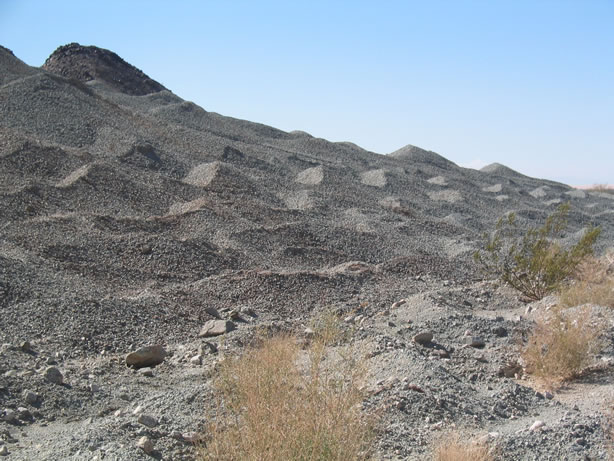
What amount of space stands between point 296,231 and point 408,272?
2456 millimetres

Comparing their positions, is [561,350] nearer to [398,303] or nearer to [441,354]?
[441,354]

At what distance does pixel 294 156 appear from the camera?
73.6 ft

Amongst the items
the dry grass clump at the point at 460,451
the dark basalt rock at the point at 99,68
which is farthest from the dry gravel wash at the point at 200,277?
the dark basalt rock at the point at 99,68

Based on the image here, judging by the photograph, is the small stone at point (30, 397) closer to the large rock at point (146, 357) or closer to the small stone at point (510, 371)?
the large rock at point (146, 357)

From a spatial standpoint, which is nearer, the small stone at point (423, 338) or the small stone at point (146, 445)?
the small stone at point (146, 445)

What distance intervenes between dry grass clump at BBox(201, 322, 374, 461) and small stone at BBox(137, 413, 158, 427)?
24.0 inches

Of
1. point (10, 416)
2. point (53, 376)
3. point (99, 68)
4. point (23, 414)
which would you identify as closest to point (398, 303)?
point (53, 376)

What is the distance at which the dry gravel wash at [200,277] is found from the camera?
469 cm

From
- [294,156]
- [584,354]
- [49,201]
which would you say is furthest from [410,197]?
[584,354]

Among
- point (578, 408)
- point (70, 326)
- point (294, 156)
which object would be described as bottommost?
point (70, 326)

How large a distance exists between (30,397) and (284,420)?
2427 millimetres

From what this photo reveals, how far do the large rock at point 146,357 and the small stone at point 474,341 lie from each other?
3.04 metres

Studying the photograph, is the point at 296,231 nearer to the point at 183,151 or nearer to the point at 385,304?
the point at 385,304

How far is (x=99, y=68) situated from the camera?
30328 mm
